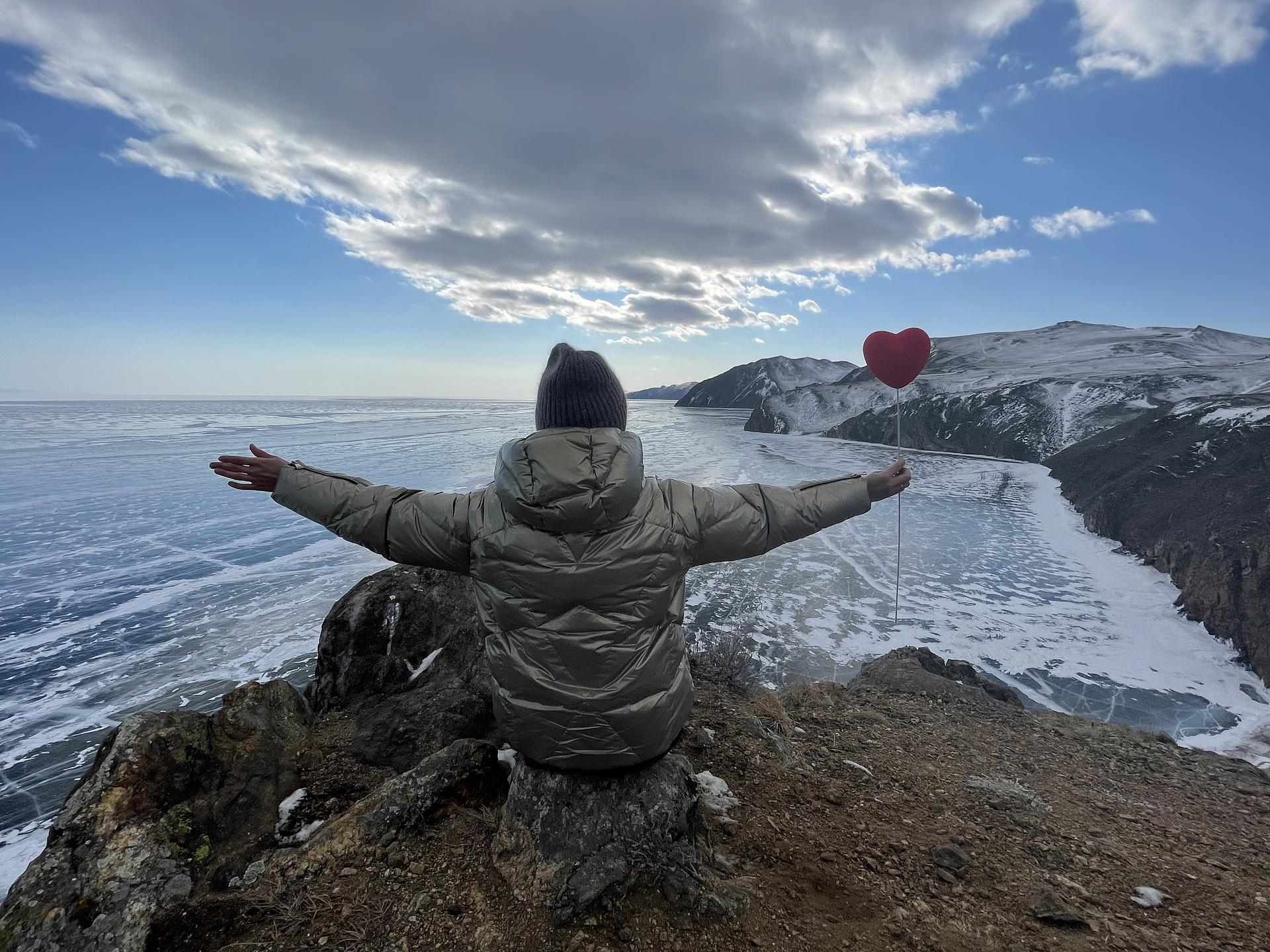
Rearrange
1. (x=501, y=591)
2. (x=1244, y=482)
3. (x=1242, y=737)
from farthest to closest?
1. (x=1244, y=482)
2. (x=1242, y=737)
3. (x=501, y=591)

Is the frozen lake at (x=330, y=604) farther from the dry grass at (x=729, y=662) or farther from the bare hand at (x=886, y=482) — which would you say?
the bare hand at (x=886, y=482)

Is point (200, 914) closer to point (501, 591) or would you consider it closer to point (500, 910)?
point (500, 910)

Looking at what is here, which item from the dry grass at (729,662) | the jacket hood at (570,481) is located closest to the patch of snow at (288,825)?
the jacket hood at (570,481)

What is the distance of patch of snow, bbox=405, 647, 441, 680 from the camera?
4.62 m

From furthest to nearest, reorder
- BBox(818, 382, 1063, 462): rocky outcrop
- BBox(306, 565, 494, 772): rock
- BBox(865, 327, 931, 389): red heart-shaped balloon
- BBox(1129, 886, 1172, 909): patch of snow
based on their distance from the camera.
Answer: BBox(818, 382, 1063, 462): rocky outcrop, BBox(865, 327, 931, 389): red heart-shaped balloon, BBox(306, 565, 494, 772): rock, BBox(1129, 886, 1172, 909): patch of snow

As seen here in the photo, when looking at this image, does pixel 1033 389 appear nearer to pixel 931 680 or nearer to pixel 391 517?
pixel 931 680

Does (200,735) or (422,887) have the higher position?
(200,735)

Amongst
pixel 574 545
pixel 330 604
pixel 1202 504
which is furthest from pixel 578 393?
pixel 1202 504

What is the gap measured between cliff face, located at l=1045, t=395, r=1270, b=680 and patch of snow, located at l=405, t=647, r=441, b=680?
1324 cm

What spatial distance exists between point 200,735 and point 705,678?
431cm

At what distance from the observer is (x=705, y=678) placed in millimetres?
5812

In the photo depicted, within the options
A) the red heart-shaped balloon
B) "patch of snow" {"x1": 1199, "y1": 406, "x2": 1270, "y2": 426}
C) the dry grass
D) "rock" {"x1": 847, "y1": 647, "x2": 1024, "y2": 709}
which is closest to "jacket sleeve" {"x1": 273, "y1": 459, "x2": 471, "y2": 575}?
the red heart-shaped balloon

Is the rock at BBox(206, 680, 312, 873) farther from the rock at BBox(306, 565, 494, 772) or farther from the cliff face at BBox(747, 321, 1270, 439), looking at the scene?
the cliff face at BBox(747, 321, 1270, 439)

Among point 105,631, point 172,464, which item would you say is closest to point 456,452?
point 172,464
